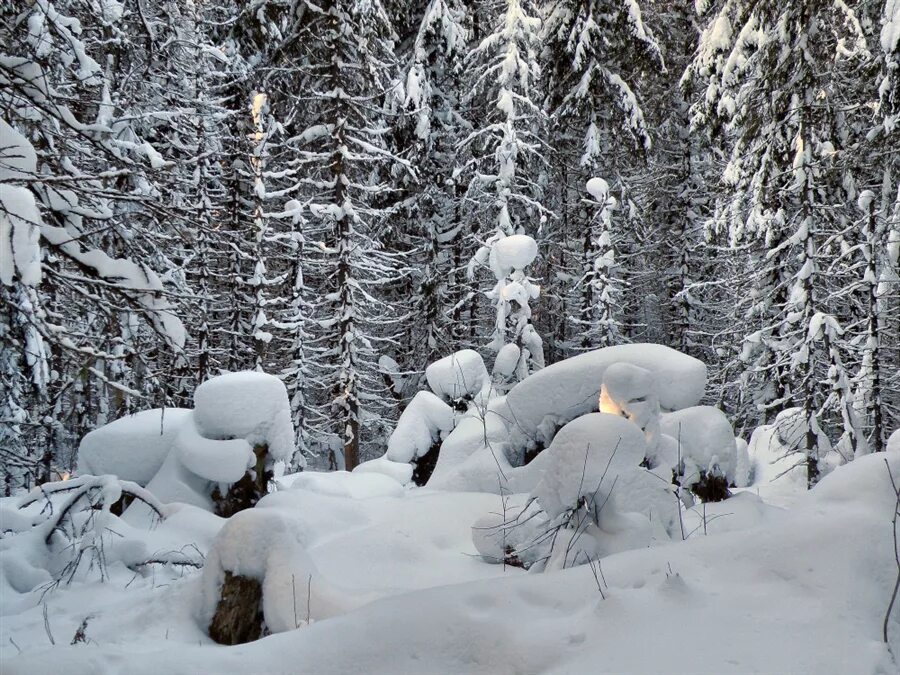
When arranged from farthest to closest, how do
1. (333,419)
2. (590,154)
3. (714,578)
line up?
(590,154) → (333,419) → (714,578)

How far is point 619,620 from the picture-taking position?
2662 millimetres

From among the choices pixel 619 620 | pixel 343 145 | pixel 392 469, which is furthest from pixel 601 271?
pixel 619 620

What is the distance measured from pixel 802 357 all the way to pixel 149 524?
29.8ft

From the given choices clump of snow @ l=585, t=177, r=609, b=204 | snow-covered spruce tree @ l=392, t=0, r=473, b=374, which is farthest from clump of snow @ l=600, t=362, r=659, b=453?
clump of snow @ l=585, t=177, r=609, b=204

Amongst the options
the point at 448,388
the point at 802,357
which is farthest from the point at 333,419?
the point at 802,357

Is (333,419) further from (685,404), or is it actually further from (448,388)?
(685,404)

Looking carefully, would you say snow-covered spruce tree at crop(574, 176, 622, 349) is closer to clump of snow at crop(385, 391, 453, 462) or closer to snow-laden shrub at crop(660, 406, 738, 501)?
clump of snow at crop(385, 391, 453, 462)

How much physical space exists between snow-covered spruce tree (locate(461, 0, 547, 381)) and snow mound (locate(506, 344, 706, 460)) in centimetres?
611

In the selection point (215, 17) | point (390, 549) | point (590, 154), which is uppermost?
point (215, 17)

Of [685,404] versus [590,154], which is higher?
[590,154]

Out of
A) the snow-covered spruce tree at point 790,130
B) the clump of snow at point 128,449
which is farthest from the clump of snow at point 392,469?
the snow-covered spruce tree at point 790,130

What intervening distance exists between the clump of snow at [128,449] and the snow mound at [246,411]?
45 cm

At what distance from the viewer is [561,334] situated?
76.8 ft

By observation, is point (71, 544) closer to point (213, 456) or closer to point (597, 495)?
point (213, 456)
